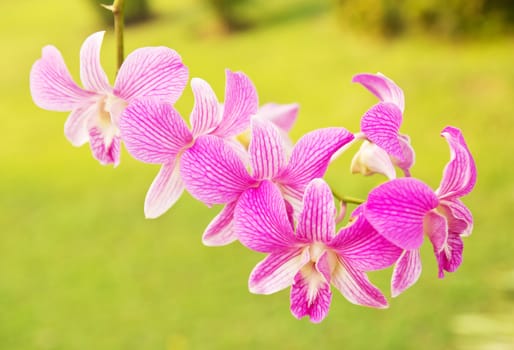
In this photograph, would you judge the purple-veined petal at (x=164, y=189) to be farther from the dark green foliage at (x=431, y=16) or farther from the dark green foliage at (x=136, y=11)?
the dark green foliage at (x=136, y=11)

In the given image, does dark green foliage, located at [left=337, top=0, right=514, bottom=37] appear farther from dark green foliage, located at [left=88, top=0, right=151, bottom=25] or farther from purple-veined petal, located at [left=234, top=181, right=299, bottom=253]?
purple-veined petal, located at [left=234, top=181, right=299, bottom=253]

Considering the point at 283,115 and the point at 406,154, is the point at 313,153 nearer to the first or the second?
the point at 406,154

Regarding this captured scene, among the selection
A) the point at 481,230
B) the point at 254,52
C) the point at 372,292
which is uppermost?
the point at 372,292

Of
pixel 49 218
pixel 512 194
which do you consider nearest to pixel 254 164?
pixel 512 194

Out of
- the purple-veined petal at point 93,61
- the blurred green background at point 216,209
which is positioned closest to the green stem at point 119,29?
the purple-veined petal at point 93,61

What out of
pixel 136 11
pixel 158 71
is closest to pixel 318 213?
pixel 158 71

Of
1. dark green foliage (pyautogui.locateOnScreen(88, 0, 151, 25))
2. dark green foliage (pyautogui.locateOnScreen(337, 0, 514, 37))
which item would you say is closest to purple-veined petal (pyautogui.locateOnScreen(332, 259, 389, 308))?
dark green foliage (pyautogui.locateOnScreen(337, 0, 514, 37))

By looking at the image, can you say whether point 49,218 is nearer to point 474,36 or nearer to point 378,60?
point 378,60
